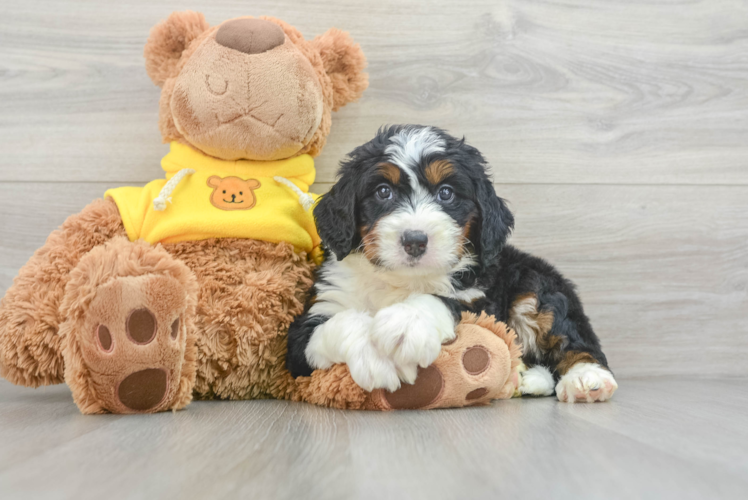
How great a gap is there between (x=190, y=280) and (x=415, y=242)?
1.89 feet

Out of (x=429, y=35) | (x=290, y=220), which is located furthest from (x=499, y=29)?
(x=290, y=220)

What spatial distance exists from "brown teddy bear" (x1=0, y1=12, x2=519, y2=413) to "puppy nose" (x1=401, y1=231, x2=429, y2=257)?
259 mm

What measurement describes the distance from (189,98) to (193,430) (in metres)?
1.02

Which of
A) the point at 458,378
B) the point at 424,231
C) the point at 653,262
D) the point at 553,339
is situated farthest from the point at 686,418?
the point at 653,262

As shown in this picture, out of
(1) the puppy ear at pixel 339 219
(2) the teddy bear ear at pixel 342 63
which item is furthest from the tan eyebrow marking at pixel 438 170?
(2) the teddy bear ear at pixel 342 63

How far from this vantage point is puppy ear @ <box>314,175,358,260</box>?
1.67 m

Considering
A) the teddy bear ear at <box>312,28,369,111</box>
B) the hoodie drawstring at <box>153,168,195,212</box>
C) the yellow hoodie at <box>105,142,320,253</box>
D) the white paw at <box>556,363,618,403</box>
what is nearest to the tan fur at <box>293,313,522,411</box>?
the white paw at <box>556,363,618,403</box>

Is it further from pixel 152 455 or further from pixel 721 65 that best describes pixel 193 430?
pixel 721 65

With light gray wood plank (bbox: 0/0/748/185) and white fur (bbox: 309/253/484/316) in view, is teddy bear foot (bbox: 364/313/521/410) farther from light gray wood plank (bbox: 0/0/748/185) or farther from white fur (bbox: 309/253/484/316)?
light gray wood plank (bbox: 0/0/748/185)

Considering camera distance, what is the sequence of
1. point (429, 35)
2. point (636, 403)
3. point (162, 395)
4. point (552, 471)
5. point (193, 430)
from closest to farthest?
1. point (552, 471)
2. point (193, 430)
3. point (162, 395)
4. point (636, 403)
5. point (429, 35)

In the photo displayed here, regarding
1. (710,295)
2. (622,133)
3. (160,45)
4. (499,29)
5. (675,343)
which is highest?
(499,29)

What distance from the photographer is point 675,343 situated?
2.52 meters

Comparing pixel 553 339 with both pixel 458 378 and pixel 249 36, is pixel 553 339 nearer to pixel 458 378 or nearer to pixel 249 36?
pixel 458 378

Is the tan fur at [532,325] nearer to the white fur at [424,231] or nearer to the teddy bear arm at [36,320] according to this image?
the white fur at [424,231]
